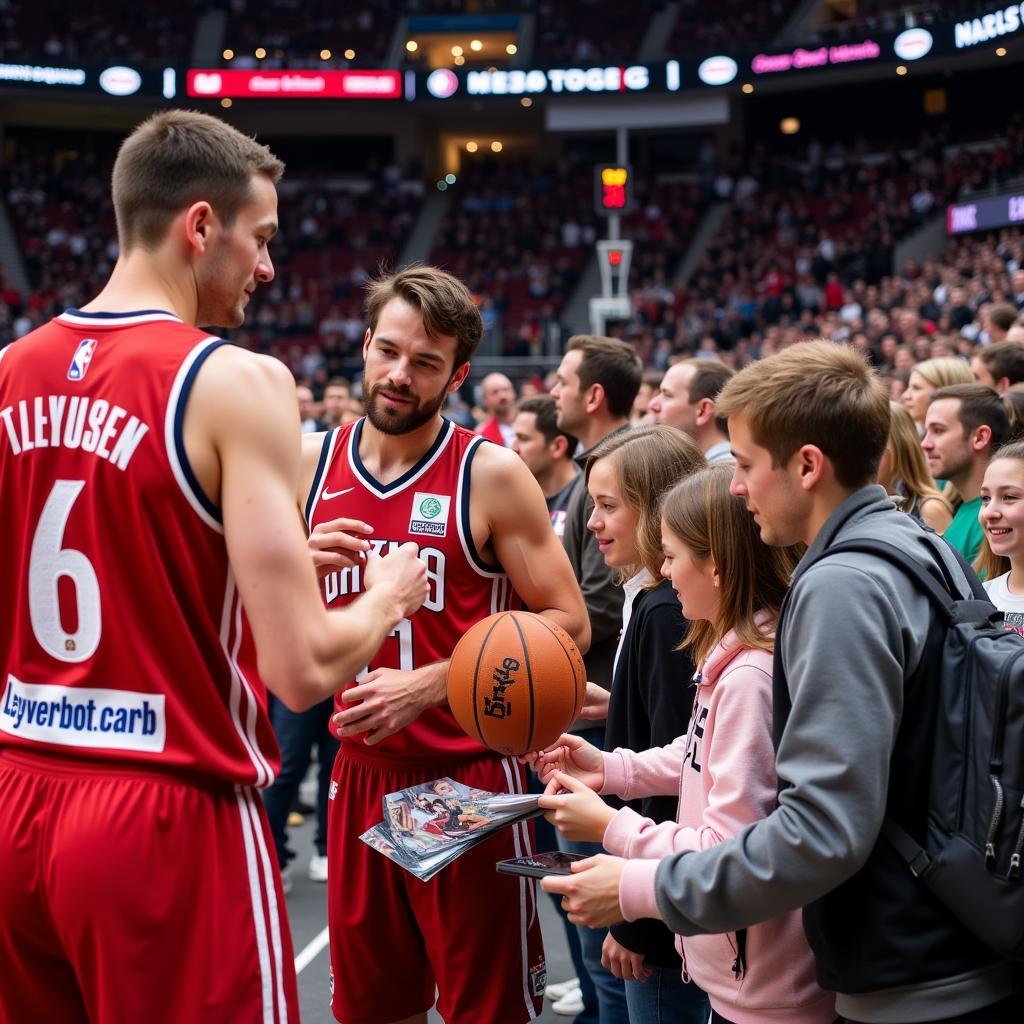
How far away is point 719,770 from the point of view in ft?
7.56

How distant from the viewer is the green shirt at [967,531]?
14.9 feet

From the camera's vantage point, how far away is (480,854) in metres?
3.10

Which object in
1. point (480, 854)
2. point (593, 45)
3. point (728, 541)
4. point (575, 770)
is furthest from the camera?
point (593, 45)

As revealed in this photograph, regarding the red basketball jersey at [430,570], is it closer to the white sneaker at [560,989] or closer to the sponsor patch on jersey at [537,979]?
the sponsor patch on jersey at [537,979]

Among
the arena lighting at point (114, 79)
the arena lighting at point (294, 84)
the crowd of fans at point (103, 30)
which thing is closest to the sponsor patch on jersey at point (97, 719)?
the arena lighting at point (294, 84)

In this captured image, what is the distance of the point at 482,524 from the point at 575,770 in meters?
0.68

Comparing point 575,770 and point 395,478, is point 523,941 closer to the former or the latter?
point 575,770

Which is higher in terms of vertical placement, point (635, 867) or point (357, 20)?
point (357, 20)

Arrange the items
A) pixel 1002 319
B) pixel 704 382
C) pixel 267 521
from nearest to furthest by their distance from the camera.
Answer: pixel 267 521, pixel 704 382, pixel 1002 319

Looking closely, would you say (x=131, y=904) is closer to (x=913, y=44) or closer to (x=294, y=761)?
(x=294, y=761)

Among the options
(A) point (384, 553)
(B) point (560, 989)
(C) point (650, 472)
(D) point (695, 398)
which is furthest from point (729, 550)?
(D) point (695, 398)

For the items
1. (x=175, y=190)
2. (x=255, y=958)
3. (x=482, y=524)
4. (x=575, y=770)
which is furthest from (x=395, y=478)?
(x=255, y=958)

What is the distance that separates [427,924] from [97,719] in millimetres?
1236

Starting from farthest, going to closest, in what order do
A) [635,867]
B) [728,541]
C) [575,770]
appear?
1. [575,770]
2. [728,541]
3. [635,867]
